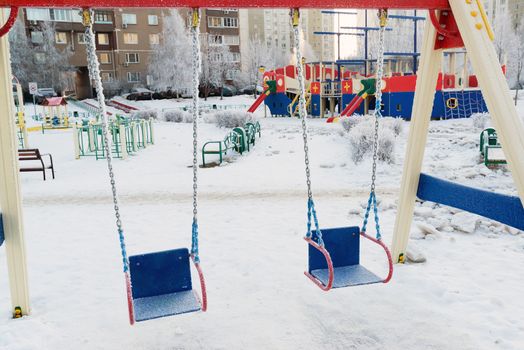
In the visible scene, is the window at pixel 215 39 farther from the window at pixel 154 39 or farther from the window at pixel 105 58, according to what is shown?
the window at pixel 105 58

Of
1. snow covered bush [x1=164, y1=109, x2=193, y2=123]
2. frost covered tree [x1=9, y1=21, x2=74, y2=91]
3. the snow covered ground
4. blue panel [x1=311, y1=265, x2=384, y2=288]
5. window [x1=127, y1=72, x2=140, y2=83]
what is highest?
frost covered tree [x1=9, y1=21, x2=74, y2=91]

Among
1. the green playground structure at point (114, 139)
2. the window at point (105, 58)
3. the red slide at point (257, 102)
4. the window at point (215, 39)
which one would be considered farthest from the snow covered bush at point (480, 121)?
the window at point (105, 58)

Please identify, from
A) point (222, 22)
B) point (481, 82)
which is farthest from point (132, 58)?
point (481, 82)

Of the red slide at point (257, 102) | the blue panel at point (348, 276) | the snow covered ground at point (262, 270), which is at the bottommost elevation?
the snow covered ground at point (262, 270)

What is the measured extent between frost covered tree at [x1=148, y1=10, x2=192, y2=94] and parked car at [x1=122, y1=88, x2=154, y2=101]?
101 centimetres

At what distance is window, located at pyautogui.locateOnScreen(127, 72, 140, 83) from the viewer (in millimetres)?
46306

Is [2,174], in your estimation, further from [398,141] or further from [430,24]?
[398,141]

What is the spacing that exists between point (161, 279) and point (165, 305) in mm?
290

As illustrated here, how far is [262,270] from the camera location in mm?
4910

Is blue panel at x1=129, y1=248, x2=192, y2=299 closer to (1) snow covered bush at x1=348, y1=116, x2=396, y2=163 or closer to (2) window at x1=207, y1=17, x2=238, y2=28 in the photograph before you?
(1) snow covered bush at x1=348, y1=116, x2=396, y2=163

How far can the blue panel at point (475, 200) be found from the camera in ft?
11.5

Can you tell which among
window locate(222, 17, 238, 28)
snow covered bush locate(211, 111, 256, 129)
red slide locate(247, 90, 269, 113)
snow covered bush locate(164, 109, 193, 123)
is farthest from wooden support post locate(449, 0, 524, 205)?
window locate(222, 17, 238, 28)

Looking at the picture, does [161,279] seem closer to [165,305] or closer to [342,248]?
[165,305]

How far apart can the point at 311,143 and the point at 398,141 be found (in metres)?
2.62
